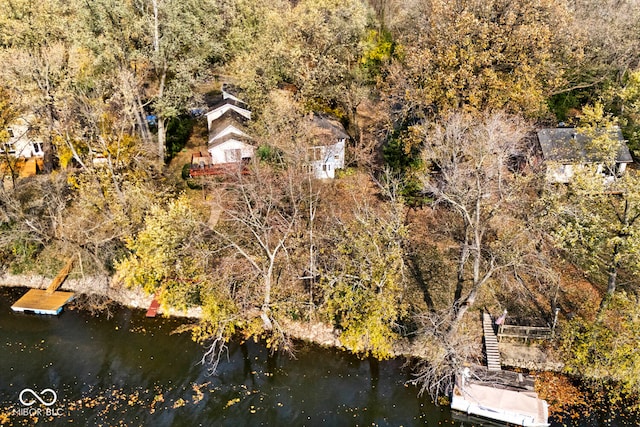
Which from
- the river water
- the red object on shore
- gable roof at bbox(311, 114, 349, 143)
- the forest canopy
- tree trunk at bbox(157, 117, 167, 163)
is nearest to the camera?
the river water

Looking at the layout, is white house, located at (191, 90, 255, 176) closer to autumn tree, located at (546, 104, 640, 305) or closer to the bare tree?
the bare tree

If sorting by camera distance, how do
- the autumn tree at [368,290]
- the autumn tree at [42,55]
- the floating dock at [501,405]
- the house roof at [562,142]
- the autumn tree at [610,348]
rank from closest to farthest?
the autumn tree at [610,348], the floating dock at [501,405], the autumn tree at [368,290], the autumn tree at [42,55], the house roof at [562,142]

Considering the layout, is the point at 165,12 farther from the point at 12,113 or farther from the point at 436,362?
the point at 436,362

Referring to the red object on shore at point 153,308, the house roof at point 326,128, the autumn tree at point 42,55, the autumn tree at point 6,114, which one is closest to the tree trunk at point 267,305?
the red object on shore at point 153,308

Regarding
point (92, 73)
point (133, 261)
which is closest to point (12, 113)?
point (92, 73)

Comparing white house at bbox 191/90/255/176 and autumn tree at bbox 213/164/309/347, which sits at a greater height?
white house at bbox 191/90/255/176

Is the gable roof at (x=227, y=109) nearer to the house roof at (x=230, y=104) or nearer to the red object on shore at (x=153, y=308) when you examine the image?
the house roof at (x=230, y=104)

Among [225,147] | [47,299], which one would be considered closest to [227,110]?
[225,147]

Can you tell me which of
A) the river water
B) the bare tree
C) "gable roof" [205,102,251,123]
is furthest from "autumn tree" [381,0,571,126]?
the river water
